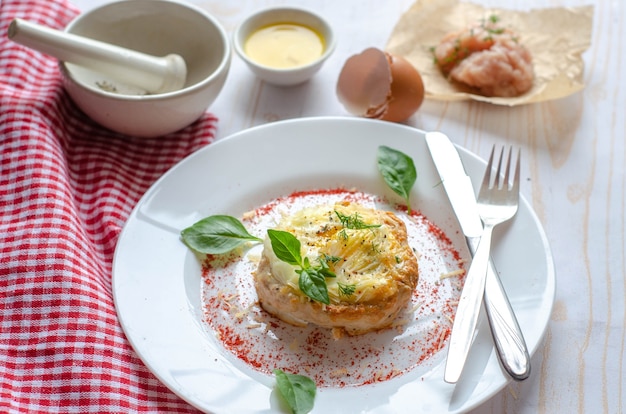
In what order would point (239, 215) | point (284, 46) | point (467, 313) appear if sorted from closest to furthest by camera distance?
1. point (467, 313)
2. point (239, 215)
3. point (284, 46)

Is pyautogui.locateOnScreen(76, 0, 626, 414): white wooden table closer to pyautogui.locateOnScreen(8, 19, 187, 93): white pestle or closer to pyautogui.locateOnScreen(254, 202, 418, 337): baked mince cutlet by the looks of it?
pyautogui.locateOnScreen(8, 19, 187, 93): white pestle

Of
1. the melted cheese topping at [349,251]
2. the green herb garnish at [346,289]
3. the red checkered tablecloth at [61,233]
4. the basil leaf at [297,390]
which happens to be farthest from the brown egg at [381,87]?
the basil leaf at [297,390]

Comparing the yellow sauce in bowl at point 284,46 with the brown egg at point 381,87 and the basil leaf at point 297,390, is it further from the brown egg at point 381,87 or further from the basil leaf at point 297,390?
the basil leaf at point 297,390

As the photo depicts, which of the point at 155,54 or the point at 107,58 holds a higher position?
the point at 107,58

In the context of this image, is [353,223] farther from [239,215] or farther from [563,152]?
[563,152]

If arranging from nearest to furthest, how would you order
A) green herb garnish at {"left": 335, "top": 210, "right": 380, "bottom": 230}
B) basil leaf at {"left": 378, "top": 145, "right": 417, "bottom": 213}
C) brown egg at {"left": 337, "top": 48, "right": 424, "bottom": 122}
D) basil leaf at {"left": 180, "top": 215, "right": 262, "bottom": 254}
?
green herb garnish at {"left": 335, "top": 210, "right": 380, "bottom": 230} < basil leaf at {"left": 180, "top": 215, "right": 262, "bottom": 254} < basil leaf at {"left": 378, "top": 145, "right": 417, "bottom": 213} < brown egg at {"left": 337, "top": 48, "right": 424, "bottom": 122}

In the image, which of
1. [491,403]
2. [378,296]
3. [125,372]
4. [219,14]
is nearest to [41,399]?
[125,372]

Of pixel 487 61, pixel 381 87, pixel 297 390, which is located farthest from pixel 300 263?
pixel 487 61

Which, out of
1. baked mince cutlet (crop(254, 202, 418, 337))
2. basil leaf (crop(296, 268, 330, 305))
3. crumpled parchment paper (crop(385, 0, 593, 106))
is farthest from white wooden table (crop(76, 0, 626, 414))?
basil leaf (crop(296, 268, 330, 305))
